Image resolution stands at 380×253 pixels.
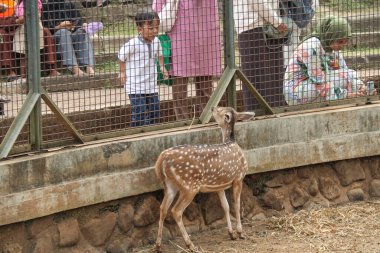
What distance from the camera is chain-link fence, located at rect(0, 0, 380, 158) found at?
7031mm

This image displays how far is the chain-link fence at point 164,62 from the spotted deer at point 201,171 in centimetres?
62

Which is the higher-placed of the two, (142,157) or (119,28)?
(119,28)

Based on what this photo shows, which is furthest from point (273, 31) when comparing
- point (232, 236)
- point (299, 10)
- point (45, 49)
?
point (45, 49)

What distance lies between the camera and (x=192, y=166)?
6957 millimetres

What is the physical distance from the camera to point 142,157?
23.9 feet

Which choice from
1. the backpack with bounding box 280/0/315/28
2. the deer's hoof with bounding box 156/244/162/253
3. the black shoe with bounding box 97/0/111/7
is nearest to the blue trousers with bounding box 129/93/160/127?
the black shoe with bounding box 97/0/111/7

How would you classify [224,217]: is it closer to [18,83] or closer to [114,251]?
[114,251]

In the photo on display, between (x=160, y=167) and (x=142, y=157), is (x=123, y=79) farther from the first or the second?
(x=160, y=167)

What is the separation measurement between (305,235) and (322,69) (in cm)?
173

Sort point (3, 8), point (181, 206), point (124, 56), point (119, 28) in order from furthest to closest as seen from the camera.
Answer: point (3, 8)
point (124, 56)
point (119, 28)
point (181, 206)

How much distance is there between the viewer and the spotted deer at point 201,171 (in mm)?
6934

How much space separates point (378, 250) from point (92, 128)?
2334 millimetres

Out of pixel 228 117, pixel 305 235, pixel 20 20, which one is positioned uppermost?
pixel 20 20

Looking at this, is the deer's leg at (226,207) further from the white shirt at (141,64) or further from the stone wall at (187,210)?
the white shirt at (141,64)
